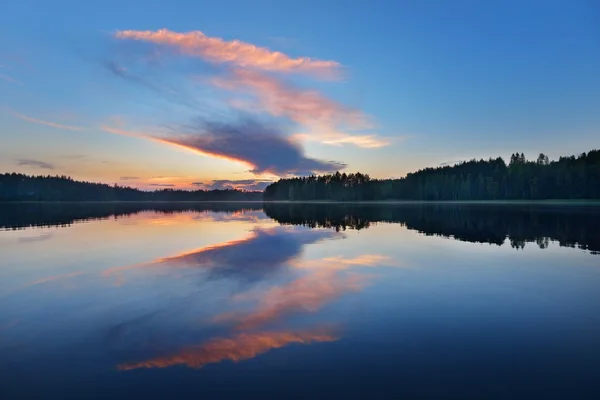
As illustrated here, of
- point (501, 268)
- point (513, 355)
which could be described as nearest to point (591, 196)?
→ point (501, 268)

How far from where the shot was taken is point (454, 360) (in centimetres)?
983

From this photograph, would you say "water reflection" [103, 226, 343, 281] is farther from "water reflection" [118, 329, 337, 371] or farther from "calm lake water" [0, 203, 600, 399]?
"water reflection" [118, 329, 337, 371]

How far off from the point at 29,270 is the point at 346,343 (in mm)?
21295

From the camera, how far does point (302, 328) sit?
12.2 m

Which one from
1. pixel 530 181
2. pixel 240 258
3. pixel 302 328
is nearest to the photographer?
pixel 302 328

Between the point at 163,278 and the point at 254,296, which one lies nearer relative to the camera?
the point at 254,296

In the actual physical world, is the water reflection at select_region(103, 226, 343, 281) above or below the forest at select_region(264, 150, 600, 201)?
below

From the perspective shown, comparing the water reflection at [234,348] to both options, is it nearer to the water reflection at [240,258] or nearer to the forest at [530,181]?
the water reflection at [240,258]

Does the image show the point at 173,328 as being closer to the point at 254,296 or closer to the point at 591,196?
the point at 254,296

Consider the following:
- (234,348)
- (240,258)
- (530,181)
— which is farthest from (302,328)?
(530,181)

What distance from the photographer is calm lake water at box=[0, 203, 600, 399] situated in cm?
877

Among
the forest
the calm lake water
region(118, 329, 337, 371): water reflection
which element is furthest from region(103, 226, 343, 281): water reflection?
the forest

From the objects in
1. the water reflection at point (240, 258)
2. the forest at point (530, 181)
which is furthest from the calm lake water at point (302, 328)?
the forest at point (530, 181)

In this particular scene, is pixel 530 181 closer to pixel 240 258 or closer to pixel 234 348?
pixel 240 258
